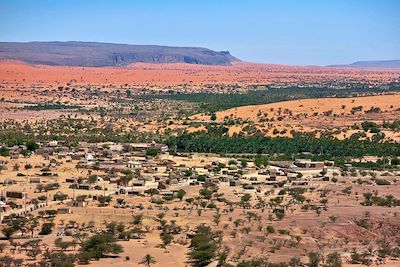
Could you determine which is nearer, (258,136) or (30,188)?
(30,188)

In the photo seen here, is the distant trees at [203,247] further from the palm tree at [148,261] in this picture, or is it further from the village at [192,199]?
the palm tree at [148,261]

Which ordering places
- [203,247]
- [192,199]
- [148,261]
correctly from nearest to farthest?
[148,261], [203,247], [192,199]

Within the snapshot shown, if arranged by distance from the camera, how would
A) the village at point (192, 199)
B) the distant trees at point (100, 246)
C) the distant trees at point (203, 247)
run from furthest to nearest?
the village at point (192, 199)
the distant trees at point (100, 246)
the distant trees at point (203, 247)

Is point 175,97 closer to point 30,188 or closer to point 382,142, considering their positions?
point 382,142

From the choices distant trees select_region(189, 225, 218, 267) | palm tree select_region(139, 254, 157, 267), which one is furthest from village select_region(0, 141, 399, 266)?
distant trees select_region(189, 225, 218, 267)

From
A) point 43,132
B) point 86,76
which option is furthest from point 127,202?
point 86,76

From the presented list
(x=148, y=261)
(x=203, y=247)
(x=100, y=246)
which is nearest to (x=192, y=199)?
(x=203, y=247)

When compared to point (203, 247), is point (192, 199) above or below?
below

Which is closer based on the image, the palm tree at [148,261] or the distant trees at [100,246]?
the palm tree at [148,261]

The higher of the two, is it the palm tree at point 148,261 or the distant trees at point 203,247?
the distant trees at point 203,247

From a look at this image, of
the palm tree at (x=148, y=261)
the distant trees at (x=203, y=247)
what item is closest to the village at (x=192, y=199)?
the palm tree at (x=148, y=261)

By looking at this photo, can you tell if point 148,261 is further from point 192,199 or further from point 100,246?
point 192,199
